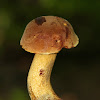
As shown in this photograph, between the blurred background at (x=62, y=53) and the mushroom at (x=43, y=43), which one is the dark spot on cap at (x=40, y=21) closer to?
the mushroom at (x=43, y=43)

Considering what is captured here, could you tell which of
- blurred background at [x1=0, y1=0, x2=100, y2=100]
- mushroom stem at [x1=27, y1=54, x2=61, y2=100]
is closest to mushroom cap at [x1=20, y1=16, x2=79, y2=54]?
mushroom stem at [x1=27, y1=54, x2=61, y2=100]

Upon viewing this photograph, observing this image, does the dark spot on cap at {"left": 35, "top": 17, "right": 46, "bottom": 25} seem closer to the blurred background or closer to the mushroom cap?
the mushroom cap

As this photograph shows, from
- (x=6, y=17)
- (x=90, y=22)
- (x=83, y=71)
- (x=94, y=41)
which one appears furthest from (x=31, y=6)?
(x=83, y=71)

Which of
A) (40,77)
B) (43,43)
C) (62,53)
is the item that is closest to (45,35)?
(43,43)

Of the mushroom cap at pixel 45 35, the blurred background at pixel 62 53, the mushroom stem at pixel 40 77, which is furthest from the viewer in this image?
the blurred background at pixel 62 53

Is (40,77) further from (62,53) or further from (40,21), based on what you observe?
(62,53)

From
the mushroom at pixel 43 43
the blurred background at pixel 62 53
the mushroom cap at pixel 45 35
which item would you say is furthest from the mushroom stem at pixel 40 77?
the blurred background at pixel 62 53

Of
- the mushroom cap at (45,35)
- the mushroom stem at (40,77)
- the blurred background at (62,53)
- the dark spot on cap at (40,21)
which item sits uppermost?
the dark spot on cap at (40,21)
